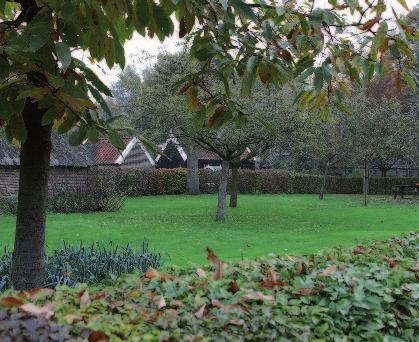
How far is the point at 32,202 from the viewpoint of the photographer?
3.19 metres

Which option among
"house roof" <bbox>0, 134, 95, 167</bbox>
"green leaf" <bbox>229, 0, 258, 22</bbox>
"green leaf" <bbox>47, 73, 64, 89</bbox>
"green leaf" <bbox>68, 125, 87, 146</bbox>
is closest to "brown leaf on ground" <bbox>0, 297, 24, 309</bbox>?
"green leaf" <bbox>68, 125, 87, 146</bbox>

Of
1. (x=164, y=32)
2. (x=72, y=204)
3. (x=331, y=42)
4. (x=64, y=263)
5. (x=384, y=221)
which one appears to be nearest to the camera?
(x=164, y=32)

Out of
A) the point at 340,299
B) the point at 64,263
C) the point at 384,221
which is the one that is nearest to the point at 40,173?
the point at 340,299

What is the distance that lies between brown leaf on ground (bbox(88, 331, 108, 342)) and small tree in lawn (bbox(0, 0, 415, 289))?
86 centimetres

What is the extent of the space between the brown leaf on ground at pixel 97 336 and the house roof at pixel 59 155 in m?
20.3

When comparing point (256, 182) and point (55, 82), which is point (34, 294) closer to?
point (55, 82)

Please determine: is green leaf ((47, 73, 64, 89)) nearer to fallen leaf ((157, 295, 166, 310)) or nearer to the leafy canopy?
the leafy canopy

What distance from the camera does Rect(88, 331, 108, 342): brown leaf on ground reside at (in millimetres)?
1887

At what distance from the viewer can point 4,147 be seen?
2158 cm

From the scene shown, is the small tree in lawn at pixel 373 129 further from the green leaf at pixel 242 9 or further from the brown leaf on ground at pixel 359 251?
the green leaf at pixel 242 9

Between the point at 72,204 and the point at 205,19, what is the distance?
1785cm

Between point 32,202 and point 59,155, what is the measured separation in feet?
69.4

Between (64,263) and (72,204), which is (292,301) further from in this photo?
(72,204)

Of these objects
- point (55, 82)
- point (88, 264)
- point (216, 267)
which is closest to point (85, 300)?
point (216, 267)
